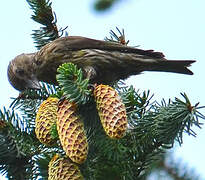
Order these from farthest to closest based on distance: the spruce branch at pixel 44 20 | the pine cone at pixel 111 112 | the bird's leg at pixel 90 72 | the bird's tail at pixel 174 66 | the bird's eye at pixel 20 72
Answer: the bird's eye at pixel 20 72 → the bird's leg at pixel 90 72 → the bird's tail at pixel 174 66 → the spruce branch at pixel 44 20 → the pine cone at pixel 111 112

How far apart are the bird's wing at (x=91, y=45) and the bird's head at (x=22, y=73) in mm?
343

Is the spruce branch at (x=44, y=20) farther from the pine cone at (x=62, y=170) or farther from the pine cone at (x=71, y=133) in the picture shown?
the pine cone at (x=62, y=170)

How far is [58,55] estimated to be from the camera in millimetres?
3615

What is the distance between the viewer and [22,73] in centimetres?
363

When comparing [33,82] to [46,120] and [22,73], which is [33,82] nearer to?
[22,73]

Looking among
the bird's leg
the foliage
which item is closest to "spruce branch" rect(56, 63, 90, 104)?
the foliage

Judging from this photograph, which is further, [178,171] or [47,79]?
[47,79]

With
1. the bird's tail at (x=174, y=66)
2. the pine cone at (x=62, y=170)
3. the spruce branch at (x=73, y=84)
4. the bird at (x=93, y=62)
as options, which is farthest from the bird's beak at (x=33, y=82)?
the pine cone at (x=62, y=170)

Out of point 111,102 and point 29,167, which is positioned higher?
point 111,102

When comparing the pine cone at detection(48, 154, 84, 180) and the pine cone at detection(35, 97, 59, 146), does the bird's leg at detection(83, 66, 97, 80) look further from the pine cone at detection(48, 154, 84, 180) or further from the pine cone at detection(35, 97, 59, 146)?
the pine cone at detection(48, 154, 84, 180)

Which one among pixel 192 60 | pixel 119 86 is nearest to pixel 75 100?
pixel 119 86

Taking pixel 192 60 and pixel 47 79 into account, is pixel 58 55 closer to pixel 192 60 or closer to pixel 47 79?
pixel 47 79

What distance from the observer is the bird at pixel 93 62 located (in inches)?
134

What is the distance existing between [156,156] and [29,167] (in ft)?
2.15
